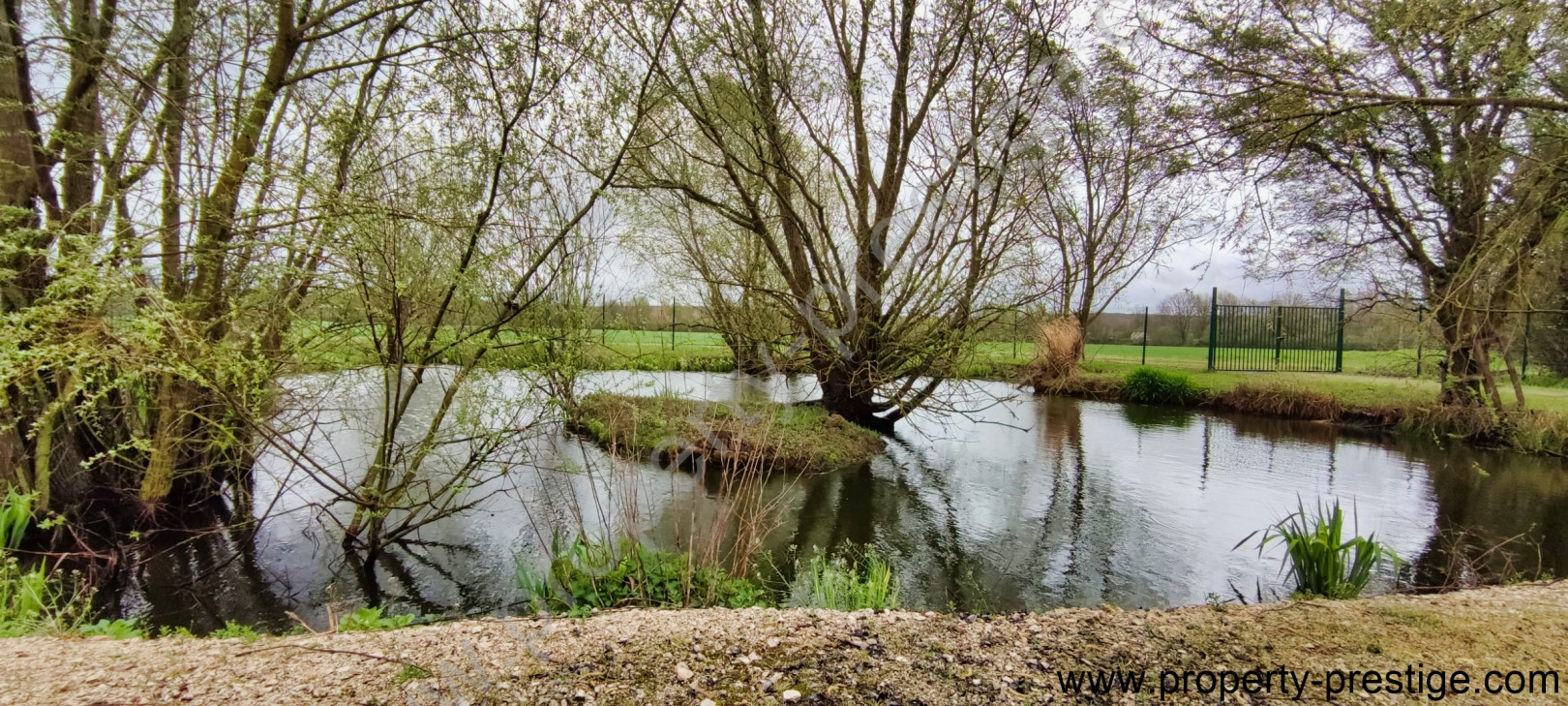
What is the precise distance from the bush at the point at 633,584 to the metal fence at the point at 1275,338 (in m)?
15.1

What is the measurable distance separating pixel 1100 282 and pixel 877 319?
1045 centimetres

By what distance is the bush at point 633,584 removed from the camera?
296 centimetres

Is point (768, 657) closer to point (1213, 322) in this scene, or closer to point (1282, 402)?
point (1282, 402)

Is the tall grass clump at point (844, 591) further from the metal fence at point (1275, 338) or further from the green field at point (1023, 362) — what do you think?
the metal fence at point (1275, 338)

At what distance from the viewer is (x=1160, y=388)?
39.0ft

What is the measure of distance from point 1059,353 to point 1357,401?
4554mm

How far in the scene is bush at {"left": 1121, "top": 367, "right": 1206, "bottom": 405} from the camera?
11539 mm

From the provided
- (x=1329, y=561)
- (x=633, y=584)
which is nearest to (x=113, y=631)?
(x=633, y=584)

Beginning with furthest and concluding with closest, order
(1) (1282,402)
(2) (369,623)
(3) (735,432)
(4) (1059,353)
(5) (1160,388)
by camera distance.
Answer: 1. (4) (1059,353)
2. (5) (1160,388)
3. (1) (1282,402)
4. (3) (735,432)
5. (2) (369,623)

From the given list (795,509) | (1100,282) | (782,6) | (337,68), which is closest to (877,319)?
(795,509)

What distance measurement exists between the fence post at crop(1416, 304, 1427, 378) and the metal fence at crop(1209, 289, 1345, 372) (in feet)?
22.7

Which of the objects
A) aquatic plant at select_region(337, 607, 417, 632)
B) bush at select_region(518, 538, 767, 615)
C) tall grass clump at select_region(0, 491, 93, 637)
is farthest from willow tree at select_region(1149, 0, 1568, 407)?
tall grass clump at select_region(0, 491, 93, 637)

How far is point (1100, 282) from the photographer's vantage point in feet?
50.5

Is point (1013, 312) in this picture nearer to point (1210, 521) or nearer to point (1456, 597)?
point (1210, 521)
